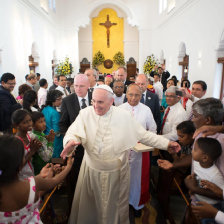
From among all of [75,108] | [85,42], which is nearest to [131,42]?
[85,42]

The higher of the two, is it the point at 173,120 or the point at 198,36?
the point at 198,36

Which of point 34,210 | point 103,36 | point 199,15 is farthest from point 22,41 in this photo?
point 103,36

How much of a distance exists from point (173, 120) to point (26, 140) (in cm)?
240

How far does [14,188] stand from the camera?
5.11 ft

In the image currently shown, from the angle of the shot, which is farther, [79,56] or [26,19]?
[79,56]

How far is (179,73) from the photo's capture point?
35.6 feet

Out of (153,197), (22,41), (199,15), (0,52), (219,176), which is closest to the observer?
(219,176)

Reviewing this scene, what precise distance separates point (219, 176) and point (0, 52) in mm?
7231

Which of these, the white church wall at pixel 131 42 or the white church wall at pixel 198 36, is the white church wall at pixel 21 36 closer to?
the white church wall at pixel 198 36

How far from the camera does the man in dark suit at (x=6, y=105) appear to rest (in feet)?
14.2

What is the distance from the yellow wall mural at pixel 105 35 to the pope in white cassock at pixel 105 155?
1638cm

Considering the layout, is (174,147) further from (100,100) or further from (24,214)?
(24,214)

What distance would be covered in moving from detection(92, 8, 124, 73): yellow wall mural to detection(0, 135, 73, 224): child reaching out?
690 inches

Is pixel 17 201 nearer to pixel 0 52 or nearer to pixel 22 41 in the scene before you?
pixel 0 52
